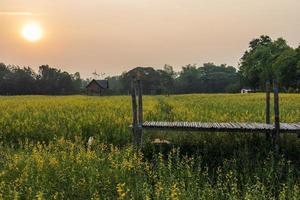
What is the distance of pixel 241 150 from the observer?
319 inches

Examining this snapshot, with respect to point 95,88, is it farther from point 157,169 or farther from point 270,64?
point 157,169

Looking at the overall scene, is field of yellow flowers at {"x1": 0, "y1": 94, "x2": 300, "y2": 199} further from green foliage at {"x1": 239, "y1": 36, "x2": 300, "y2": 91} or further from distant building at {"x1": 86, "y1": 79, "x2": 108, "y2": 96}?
distant building at {"x1": 86, "y1": 79, "x2": 108, "y2": 96}

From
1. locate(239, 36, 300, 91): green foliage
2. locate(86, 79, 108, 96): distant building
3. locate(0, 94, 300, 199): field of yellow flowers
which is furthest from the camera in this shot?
locate(86, 79, 108, 96): distant building

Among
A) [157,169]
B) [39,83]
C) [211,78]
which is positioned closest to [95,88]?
[39,83]

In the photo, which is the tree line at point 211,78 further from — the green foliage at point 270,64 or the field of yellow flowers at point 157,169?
the field of yellow flowers at point 157,169

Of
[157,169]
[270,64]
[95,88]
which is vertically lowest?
[157,169]

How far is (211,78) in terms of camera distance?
102750mm

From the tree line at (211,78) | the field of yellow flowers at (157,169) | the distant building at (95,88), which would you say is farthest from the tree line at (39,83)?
the field of yellow flowers at (157,169)

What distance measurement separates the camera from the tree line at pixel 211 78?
213 ft

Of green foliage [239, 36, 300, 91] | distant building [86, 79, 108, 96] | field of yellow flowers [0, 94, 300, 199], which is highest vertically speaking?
green foliage [239, 36, 300, 91]

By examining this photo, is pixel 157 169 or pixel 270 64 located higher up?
pixel 270 64

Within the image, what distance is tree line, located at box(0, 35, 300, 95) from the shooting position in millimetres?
65062

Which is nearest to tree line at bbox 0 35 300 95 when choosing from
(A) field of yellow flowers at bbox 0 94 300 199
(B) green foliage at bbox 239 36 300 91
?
(B) green foliage at bbox 239 36 300 91

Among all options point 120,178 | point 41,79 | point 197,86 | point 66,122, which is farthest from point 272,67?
point 120,178
